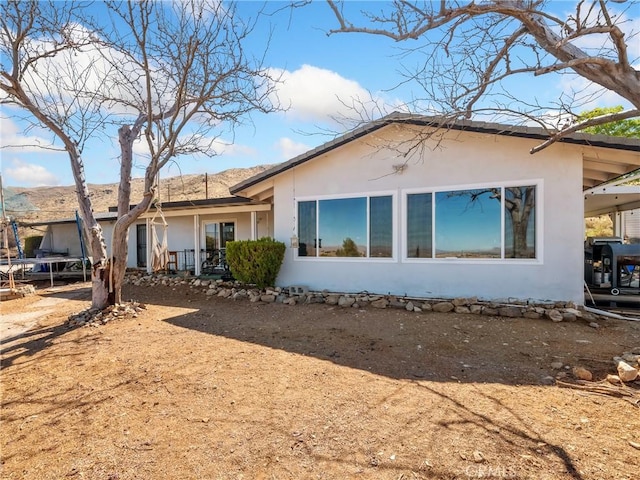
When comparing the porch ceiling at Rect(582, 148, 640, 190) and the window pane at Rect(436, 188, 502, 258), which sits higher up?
the porch ceiling at Rect(582, 148, 640, 190)

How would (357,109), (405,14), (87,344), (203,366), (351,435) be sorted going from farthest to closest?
(87,344) < (357,109) < (203,366) < (405,14) < (351,435)

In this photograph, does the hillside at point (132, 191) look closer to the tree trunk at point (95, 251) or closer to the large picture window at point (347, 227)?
the large picture window at point (347, 227)

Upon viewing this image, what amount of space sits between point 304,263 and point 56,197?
5401 cm

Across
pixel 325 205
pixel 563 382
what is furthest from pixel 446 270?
pixel 563 382

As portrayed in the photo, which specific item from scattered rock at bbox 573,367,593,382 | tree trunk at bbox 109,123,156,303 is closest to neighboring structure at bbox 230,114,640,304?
tree trunk at bbox 109,123,156,303

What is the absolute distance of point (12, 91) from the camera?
252 inches

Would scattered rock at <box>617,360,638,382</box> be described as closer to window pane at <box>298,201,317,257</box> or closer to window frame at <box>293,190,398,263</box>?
window frame at <box>293,190,398,263</box>

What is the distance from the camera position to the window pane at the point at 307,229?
9345 mm

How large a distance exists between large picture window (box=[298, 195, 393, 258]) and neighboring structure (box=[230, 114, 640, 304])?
1.0 inches

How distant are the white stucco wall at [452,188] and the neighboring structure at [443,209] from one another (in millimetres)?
21

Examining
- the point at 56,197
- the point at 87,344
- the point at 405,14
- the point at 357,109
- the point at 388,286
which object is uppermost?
the point at 56,197

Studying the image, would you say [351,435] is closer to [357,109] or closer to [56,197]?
[357,109]

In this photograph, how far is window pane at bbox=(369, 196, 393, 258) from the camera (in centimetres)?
841

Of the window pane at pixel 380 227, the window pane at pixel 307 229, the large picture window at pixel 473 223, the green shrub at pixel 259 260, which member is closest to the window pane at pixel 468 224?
the large picture window at pixel 473 223
